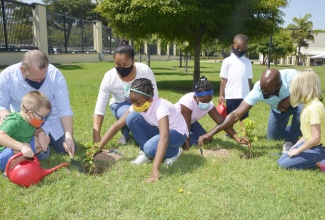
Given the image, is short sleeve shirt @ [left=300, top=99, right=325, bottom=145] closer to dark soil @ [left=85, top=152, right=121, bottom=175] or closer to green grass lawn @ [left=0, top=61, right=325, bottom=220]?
green grass lawn @ [left=0, top=61, right=325, bottom=220]

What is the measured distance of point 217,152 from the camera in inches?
198

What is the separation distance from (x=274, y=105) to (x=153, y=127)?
2.05 meters

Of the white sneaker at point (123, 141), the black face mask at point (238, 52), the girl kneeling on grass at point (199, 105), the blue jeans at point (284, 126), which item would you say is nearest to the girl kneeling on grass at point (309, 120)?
the girl kneeling on grass at point (199, 105)

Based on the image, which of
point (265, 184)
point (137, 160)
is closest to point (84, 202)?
point (137, 160)

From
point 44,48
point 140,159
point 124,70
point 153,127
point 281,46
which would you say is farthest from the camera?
point 281,46

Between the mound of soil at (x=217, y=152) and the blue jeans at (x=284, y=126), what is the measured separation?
1.09m

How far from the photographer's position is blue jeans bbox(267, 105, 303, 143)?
534 cm

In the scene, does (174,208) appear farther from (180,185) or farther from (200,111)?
(200,111)

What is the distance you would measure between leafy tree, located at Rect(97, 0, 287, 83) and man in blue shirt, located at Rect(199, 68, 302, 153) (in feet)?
20.8

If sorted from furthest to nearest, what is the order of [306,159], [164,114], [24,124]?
[306,159]
[164,114]
[24,124]

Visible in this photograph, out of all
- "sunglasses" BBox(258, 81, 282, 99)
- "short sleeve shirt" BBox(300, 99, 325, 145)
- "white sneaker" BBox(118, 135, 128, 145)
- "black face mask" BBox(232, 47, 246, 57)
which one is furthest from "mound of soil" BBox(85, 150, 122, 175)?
"black face mask" BBox(232, 47, 246, 57)

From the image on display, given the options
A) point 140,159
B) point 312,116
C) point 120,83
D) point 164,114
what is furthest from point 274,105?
point 120,83

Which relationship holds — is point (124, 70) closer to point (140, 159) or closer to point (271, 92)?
point (140, 159)

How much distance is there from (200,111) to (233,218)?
2308 millimetres
